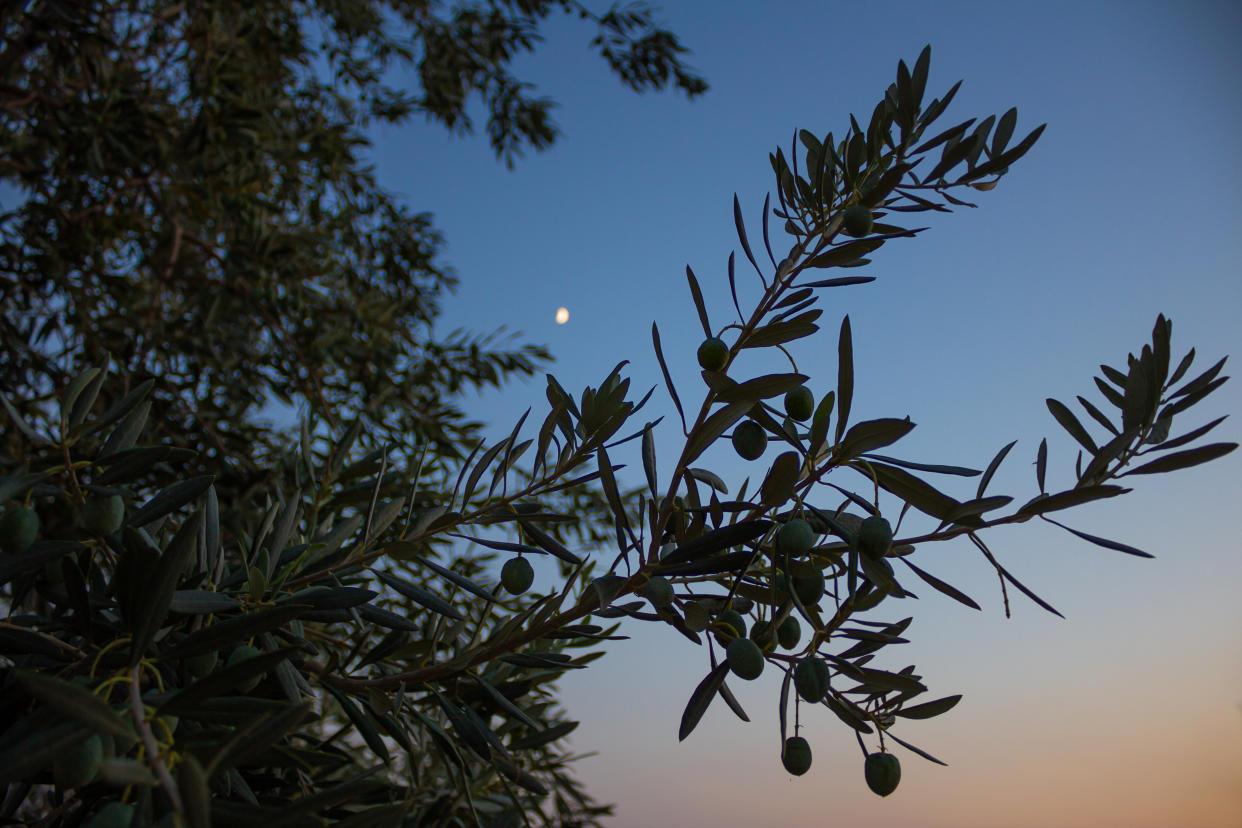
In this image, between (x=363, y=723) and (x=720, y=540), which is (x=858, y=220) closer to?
(x=720, y=540)

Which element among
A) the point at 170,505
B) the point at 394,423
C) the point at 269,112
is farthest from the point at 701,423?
the point at 269,112

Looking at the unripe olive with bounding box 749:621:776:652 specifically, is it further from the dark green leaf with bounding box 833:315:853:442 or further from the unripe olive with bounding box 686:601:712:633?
the dark green leaf with bounding box 833:315:853:442

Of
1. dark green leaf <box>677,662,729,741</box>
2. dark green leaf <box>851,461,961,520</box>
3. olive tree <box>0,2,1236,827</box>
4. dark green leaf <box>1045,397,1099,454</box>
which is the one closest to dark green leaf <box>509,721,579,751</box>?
olive tree <box>0,2,1236,827</box>

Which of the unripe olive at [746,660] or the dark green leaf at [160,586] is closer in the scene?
the dark green leaf at [160,586]

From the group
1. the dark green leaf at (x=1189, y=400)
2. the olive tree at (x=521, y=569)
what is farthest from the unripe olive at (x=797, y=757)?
the dark green leaf at (x=1189, y=400)

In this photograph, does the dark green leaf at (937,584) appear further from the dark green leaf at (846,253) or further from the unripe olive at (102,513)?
the unripe olive at (102,513)

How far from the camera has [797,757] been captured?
2.72 ft

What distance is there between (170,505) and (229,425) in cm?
274

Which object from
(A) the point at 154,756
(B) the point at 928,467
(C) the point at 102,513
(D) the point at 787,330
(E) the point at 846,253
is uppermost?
(E) the point at 846,253

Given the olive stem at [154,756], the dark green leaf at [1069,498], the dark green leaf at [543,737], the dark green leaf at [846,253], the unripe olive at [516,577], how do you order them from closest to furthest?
the olive stem at [154,756] < the dark green leaf at [1069,498] < the dark green leaf at [846,253] < the unripe olive at [516,577] < the dark green leaf at [543,737]

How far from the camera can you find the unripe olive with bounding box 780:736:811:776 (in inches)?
32.5

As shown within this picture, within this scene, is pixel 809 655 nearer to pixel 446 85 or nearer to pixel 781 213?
pixel 781 213

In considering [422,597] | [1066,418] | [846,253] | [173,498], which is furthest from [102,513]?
[1066,418]

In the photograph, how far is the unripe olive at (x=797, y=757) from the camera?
825mm
